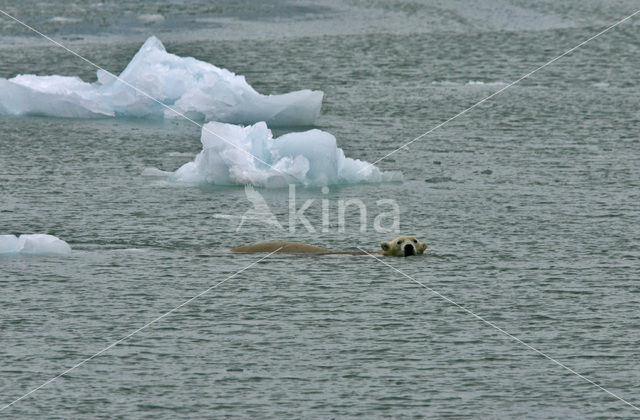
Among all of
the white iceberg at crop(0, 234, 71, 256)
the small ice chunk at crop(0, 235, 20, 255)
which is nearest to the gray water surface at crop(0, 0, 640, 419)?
the white iceberg at crop(0, 234, 71, 256)

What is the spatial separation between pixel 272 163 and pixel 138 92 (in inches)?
268

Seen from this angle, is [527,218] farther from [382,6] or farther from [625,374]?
[382,6]

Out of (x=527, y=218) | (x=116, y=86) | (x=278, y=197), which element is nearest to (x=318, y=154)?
(x=278, y=197)

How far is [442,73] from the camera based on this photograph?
32.4 m

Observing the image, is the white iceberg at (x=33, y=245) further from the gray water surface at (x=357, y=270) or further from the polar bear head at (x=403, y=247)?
the polar bear head at (x=403, y=247)

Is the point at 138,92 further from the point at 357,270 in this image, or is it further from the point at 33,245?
the point at 357,270

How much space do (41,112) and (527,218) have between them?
11914mm

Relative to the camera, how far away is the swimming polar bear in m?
16.7

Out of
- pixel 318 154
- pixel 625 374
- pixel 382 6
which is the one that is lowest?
pixel 625 374

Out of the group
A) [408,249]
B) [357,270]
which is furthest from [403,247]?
[357,270]

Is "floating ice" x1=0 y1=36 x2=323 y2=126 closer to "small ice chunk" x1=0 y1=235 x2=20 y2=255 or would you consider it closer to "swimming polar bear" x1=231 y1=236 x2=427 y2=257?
"swimming polar bear" x1=231 y1=236 x2=427 y2=257

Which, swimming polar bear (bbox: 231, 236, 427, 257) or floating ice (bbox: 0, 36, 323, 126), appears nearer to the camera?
swimming polar bear (bbox: 231, 236, 427, 257)

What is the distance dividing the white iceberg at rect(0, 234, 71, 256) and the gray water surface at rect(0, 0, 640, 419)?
0.81ft

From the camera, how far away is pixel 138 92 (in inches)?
1056
